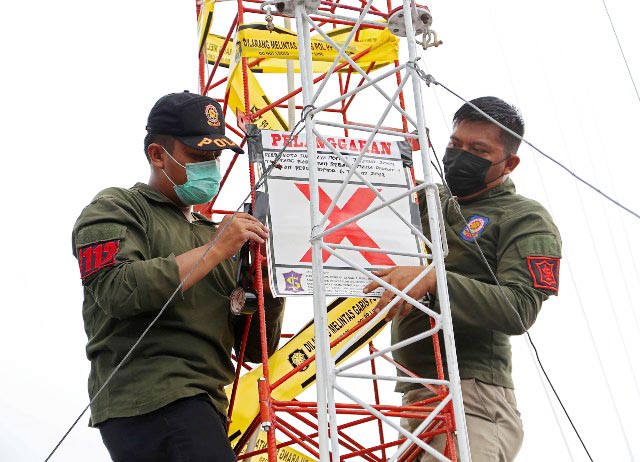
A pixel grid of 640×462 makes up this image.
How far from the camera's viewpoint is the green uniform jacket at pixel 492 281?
4293 millimetres

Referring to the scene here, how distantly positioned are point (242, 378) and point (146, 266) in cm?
211

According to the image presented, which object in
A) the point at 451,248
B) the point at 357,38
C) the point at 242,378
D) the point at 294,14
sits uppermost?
the point at 357,38

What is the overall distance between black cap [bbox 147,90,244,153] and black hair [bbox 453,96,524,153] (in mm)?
1394

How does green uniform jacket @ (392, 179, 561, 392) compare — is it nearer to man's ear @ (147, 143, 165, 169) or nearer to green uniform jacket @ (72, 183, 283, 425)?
green uniform jacket @ (72, 183, 283, 425)

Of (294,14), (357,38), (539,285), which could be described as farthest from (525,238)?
(357,38)

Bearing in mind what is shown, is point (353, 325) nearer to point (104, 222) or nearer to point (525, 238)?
point (525, 238)

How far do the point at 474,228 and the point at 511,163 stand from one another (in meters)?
0.47

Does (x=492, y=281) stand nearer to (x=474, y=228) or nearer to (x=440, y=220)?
(x=474, y=228)

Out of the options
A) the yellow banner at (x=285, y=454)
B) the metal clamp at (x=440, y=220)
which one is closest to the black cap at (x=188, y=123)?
the metal clamp at (x=440, y=220)

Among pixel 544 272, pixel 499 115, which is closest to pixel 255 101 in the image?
pixel 499 115

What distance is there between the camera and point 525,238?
4504 mm

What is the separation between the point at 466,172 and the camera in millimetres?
4785

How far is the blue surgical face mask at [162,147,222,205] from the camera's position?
3.99m

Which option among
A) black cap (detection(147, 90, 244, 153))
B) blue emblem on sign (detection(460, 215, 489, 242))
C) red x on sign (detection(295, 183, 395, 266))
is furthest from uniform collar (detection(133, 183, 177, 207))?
blue emblem on sign (detection(460, 215, 489, 242))
